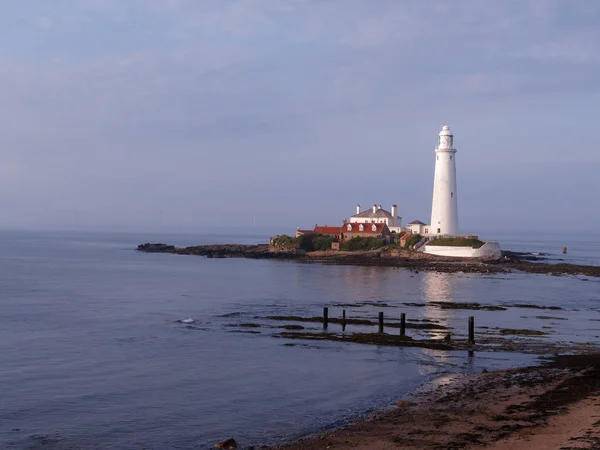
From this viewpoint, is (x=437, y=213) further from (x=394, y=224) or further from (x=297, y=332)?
(x=297, y=332)

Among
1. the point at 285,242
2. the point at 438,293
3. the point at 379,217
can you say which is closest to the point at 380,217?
the point at 379,217

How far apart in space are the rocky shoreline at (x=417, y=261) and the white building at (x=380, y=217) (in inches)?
300

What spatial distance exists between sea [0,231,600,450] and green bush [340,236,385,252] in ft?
94.8

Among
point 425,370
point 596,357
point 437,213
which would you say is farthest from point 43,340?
point 437,213

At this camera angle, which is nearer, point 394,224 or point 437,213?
point 437,213

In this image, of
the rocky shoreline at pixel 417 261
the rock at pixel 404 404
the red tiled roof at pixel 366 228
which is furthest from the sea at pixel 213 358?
the red tiled roof at pixel 366 228

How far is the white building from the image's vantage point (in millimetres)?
90812

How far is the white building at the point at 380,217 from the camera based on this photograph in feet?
298

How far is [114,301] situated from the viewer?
4378 cm

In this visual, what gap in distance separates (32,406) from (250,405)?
5430 mm

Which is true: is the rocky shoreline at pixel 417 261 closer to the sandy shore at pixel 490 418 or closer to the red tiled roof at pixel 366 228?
the red tiled roof at pixel 366 228

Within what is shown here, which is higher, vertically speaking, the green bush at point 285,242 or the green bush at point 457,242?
the green bush at point 457,242

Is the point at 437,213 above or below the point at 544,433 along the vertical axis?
above

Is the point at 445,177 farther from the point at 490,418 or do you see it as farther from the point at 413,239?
the point at 490,418
